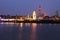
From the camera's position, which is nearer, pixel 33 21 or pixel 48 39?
pixel 48 39

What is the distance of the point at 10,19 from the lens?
99.9 meters

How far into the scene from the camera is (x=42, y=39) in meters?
20.8

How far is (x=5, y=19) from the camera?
101 meters

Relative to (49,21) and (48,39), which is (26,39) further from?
(49,21)

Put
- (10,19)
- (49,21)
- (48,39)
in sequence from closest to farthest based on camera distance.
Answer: (48,39) → (49,21) → (10,19)

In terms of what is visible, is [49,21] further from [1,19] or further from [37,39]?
[37,39]

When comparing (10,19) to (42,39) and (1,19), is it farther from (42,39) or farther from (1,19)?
(42,39)

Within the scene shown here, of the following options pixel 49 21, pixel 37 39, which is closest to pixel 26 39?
pixel 37 39

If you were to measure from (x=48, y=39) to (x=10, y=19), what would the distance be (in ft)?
262

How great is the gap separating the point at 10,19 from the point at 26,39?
262 ft

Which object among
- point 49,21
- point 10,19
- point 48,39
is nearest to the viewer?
point 48,39

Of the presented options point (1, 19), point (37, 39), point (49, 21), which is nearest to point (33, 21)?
point (49, 21)

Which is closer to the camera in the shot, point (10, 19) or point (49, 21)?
point (49, 21)

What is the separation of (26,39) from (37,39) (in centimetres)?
112
